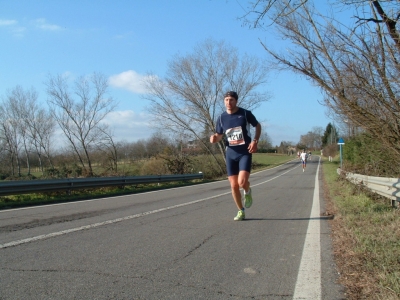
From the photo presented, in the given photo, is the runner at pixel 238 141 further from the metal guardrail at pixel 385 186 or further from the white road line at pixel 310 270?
the metal guardrail at pixel 385 186

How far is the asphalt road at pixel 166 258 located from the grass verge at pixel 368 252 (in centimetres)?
15

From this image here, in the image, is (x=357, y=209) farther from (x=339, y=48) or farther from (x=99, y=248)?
(x=99, y=248)

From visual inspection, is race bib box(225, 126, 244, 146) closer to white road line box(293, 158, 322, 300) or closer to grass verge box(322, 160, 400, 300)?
white road line box(293, 158, 322, 300)

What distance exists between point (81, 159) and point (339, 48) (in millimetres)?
32861

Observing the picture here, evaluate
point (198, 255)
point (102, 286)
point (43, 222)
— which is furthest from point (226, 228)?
point (43, 222)

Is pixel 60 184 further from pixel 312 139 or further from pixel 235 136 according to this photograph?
pixel 312 139

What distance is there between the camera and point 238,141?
595cm

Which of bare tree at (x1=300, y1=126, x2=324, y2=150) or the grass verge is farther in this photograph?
bare tree at (x1=300, y1=126, x2=324, y2=150)

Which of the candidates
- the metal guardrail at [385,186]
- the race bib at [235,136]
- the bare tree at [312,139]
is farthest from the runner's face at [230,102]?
the bare tree at [312,139]

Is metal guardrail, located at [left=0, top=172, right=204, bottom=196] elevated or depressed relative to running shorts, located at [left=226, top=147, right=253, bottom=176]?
depressed

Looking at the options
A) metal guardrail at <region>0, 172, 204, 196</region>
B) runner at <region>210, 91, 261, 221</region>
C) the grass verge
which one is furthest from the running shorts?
metal guardrail at <region>0, 172, 204, 196</region>

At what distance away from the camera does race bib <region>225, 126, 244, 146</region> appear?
19.5ft

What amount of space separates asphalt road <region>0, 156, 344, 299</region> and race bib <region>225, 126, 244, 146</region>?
1.36 metres

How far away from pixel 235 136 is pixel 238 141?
0.34 ft
